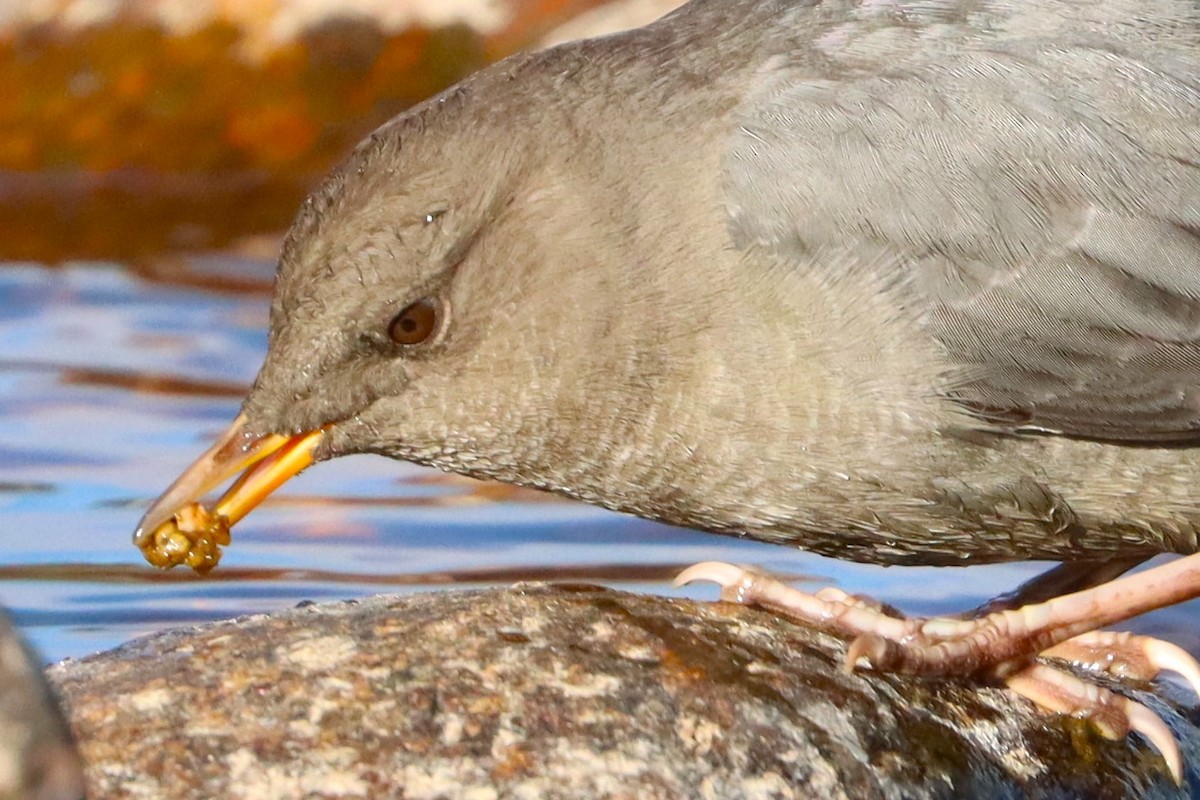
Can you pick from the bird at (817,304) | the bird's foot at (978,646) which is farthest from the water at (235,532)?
the bird at (817,304)

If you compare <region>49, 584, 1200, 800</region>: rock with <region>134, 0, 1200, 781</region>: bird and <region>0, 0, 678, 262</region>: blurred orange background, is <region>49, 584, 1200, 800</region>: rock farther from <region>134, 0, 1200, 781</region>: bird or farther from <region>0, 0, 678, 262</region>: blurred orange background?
<region>0, 0, 678, 262</region>: blurred orange background

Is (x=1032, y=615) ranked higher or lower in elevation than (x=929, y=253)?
lower

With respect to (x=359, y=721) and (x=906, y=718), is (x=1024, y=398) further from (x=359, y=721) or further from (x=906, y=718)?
(x=359, y=721)

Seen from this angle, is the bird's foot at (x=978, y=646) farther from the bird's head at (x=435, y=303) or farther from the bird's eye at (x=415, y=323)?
the bird's eye at (x=415, y=323)

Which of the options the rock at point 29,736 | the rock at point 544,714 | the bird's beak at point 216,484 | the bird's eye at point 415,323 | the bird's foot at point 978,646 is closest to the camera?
the rock at point 29,736

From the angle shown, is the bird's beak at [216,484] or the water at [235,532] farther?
the water at [235,532]

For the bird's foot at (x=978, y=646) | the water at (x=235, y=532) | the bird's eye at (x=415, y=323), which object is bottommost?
the bird's foot at (x=978, y=646)

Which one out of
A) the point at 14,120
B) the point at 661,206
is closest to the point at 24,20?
the point at 14,120
